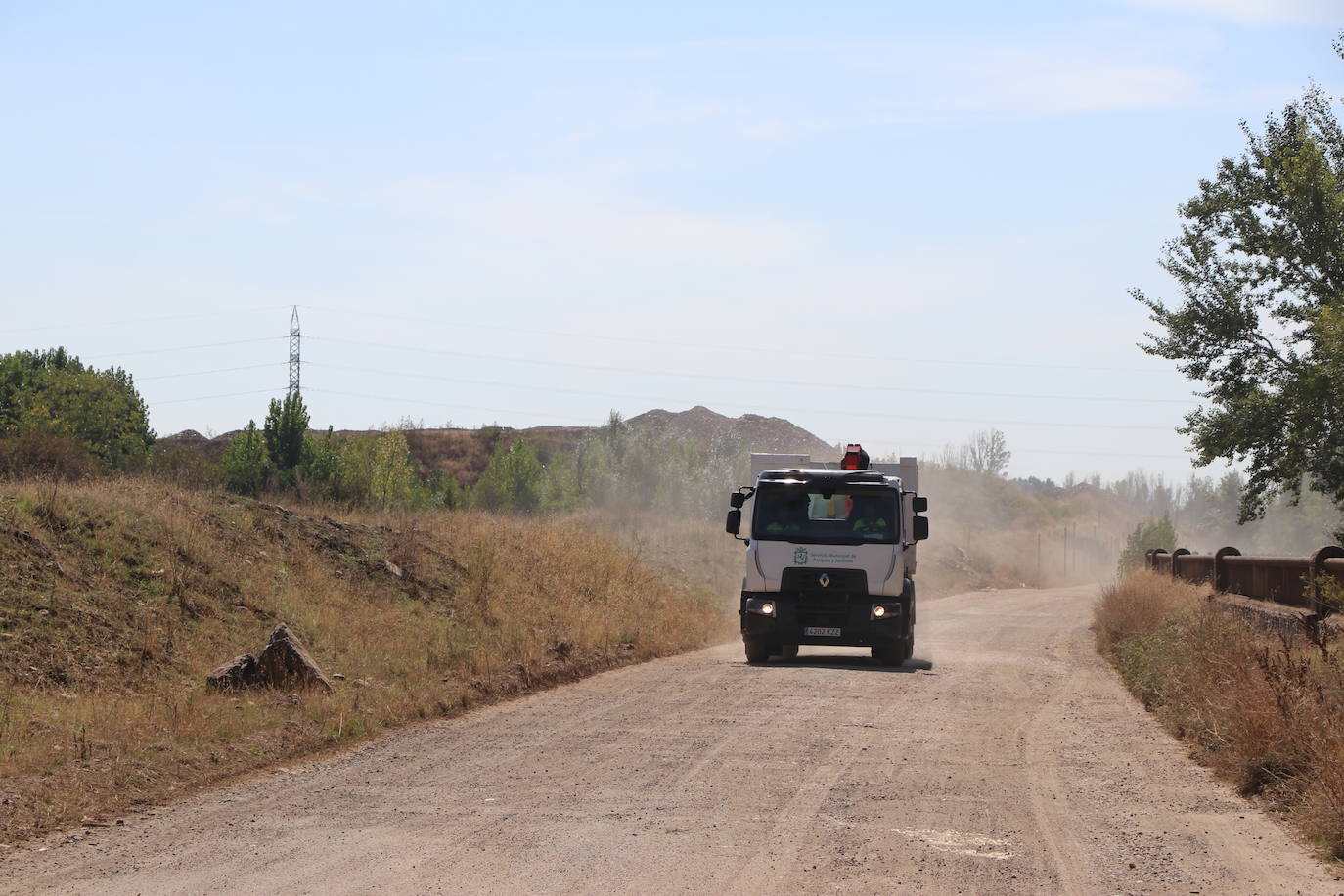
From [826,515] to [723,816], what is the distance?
458 inches

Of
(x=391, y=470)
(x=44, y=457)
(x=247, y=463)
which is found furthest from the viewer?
(x=391, y=470)

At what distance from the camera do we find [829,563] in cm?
1942

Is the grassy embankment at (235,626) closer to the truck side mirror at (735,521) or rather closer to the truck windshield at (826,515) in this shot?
the truck side mirror at (735,521)

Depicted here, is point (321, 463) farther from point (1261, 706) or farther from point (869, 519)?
point (1261, 706)

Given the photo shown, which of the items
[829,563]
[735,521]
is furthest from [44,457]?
[829,563]

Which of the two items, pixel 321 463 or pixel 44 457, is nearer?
pixel 44 457

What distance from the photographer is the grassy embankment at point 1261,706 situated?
8.27 meters

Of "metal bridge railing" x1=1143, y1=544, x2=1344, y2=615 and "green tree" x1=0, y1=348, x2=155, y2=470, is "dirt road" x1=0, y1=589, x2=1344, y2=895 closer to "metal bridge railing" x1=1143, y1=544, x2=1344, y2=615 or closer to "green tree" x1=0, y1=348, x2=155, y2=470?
"metal bridge railing" x1=1143, y1=544, x2=1344, y2=615

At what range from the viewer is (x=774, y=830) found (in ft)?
25.9

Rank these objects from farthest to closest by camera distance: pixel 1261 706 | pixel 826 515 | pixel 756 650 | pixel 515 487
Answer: pixel 515 487 < pixel 756 650 < pixel 826 515 < pixel 1261 706

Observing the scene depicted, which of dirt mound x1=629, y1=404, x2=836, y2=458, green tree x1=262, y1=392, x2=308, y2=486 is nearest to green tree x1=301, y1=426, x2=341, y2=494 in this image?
green tree x1=262, y1=392, x2=308, y2=486

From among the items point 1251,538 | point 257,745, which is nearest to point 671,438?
point 257,745

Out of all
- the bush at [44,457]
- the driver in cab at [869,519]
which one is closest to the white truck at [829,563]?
the driver in cab at [869,519]

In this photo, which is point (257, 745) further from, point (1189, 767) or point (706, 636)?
point (706, 636)
